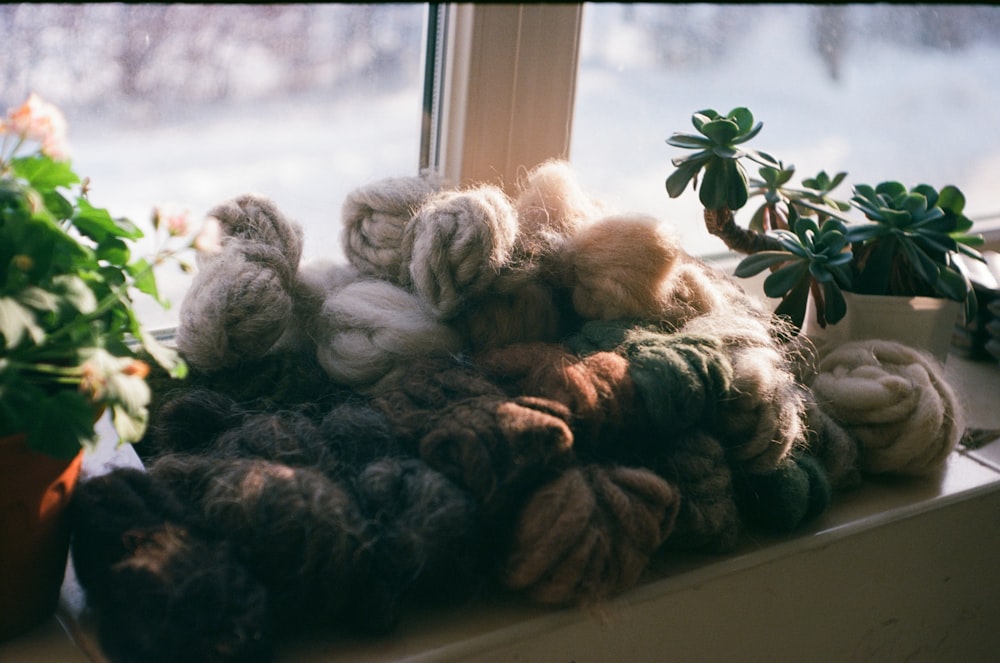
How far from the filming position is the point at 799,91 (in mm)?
1332

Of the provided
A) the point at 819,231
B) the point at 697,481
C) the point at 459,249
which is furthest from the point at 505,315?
the point at 819,231

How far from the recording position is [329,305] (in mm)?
806

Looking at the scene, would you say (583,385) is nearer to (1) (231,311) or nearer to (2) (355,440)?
(2) (355,440)

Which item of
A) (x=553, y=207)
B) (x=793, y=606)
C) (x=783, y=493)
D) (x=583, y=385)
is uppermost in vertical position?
(x=553, y=207)

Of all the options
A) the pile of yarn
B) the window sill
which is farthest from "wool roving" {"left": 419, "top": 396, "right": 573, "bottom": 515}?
the window sill

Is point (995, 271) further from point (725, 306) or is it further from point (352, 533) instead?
point (352, 533)

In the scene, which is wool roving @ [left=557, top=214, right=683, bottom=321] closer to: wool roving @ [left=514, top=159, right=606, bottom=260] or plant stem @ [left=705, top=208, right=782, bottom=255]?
wool roving @ [left=514, top=159, right=606, bottom=260]

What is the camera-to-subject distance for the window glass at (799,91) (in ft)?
3.76

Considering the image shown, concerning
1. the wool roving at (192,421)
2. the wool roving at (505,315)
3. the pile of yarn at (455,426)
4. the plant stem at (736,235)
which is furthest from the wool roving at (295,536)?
the plant stem at (736,235)

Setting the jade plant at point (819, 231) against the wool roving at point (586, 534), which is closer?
the wool roving at point (586, 534)

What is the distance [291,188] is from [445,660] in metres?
0.56

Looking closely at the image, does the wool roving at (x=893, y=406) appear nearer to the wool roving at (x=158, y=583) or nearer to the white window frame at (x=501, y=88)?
the white window frame at (x=501, y=88)

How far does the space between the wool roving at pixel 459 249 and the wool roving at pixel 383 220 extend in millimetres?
68

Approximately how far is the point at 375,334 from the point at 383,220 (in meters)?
0.12
